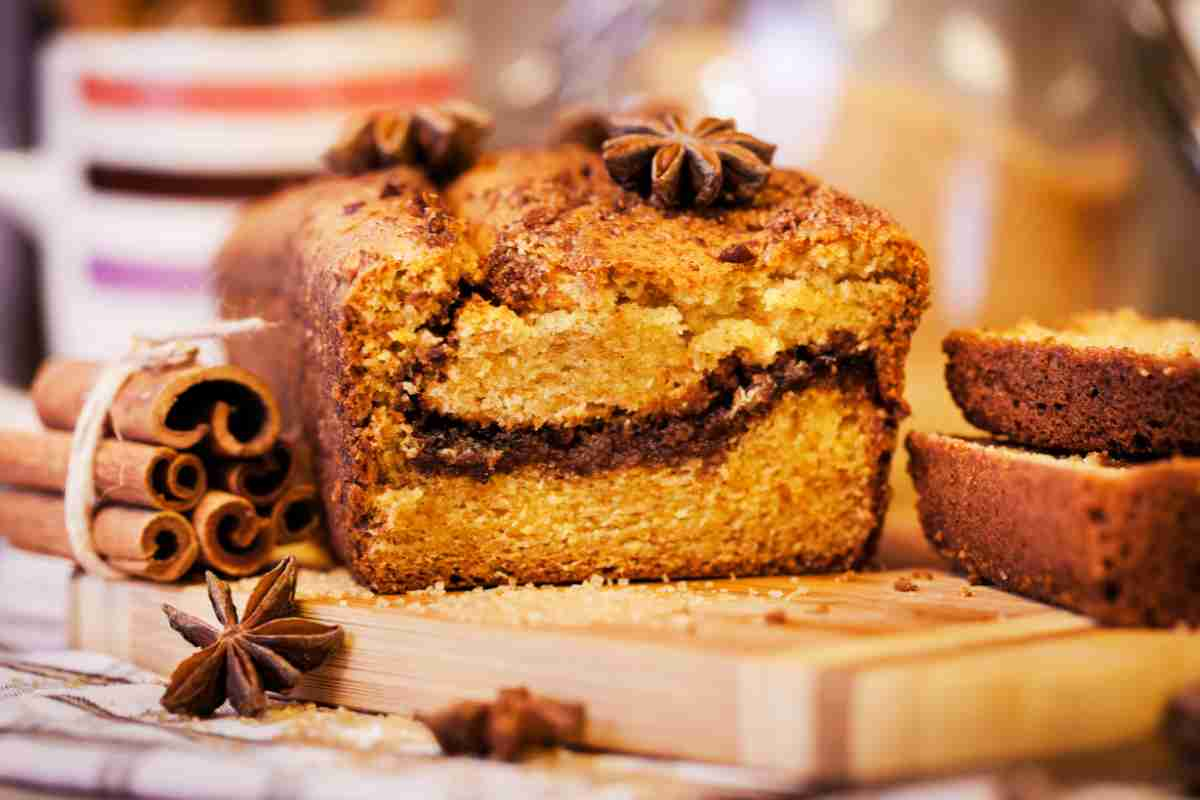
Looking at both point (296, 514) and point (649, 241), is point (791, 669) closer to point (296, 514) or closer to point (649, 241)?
point (649, 241)

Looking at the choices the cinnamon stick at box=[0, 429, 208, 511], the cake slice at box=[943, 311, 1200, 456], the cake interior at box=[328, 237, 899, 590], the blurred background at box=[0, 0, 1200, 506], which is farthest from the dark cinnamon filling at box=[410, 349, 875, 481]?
the blurred background at box=[0, 0, 1200, 506]

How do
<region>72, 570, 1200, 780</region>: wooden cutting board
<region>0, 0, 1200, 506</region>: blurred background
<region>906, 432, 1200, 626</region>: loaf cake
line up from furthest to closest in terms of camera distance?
<region>0, 0, 1200, 506</region>: blurred background → <region>906, 432, 1200, 626</region>: loaf cake → <region>72, 570, 1200, 780</region>: wooden cutting board

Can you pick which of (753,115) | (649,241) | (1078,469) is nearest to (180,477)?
(649,241)

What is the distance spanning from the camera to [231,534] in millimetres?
2340

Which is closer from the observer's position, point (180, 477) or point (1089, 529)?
point (1089, 529)

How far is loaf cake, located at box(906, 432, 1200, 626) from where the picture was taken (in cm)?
182

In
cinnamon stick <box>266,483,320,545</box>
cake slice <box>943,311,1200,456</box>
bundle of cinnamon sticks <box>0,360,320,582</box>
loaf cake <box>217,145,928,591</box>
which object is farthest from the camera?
cinnamon stick <box>266,483,320,545</box>

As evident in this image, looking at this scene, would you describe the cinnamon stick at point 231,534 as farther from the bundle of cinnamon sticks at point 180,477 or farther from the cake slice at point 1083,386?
the cake slice at point 1083,386

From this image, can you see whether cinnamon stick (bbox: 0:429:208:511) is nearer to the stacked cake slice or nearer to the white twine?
the white twine

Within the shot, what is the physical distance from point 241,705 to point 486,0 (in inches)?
114

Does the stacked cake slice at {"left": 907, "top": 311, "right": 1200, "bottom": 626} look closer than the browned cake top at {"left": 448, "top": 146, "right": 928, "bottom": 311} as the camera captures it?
Yes

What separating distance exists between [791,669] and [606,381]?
733mm

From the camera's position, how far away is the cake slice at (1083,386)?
2000 millimetres

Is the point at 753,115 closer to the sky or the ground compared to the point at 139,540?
closer to the sky
